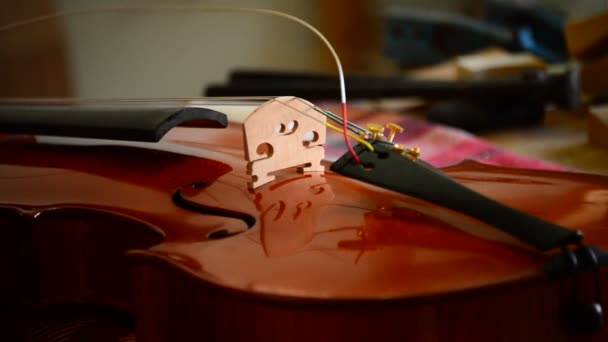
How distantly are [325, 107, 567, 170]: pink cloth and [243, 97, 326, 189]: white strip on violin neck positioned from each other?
1.46 ft

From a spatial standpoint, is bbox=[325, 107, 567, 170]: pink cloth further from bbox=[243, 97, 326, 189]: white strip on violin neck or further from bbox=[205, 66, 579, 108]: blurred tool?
bbox=[243, 97, 326, 189]: white strip on violin neck

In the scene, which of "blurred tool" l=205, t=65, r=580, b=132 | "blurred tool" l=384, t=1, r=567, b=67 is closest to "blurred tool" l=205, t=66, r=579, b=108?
"blurred tool" l=205, t=65, r=580, b=132

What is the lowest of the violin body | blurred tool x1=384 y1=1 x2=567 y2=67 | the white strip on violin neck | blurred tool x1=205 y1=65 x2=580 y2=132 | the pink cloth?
the violin body

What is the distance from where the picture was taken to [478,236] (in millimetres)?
519

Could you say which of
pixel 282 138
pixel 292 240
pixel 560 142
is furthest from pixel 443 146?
pixel 292 240

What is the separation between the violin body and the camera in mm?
458

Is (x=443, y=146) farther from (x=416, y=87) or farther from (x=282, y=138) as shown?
(x=282, y=138)

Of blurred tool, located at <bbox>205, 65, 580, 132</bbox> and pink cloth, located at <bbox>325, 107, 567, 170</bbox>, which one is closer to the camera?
pink cloth, located at <bbox>325, 107, 567, 170</bbox>

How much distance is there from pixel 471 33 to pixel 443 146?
2.34ft

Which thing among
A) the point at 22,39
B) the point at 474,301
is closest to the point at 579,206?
the point at 474,301

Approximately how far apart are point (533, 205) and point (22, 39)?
1489 mm

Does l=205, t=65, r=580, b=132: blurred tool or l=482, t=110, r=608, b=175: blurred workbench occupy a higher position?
l=205, t=65, r=580, b=132: blurred tool

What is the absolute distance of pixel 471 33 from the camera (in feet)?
6.39

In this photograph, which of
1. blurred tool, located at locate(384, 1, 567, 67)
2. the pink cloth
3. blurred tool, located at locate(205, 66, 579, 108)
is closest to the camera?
the pink cloth
